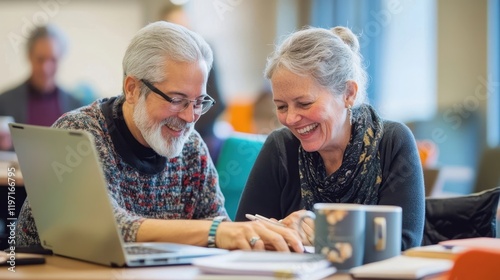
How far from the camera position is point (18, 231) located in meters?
1.90

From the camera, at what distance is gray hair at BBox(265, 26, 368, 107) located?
6.60 feet

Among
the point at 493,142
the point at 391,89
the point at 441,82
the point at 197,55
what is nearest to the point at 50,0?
the point at 391,89

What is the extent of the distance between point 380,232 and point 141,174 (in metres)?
0.85

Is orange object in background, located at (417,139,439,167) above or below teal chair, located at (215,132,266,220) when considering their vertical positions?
below

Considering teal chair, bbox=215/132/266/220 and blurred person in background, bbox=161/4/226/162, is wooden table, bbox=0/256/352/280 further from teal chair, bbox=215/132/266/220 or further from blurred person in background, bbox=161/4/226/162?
blurred person in background, bbox=161/4/226/162

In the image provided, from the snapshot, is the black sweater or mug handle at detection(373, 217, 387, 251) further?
the black sweater

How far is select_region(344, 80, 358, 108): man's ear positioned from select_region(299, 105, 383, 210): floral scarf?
57 mm

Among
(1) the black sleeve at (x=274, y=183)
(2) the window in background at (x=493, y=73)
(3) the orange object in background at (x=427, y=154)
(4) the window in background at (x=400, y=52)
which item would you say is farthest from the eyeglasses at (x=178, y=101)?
(4) the window in background at (x=400, y=52)

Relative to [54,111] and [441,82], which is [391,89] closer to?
[441,82]

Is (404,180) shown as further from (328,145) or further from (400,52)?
(400,52)

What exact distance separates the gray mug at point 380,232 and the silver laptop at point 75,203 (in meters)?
0.29

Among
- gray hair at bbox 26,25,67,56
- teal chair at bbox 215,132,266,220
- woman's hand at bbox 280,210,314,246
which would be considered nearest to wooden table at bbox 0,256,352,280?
woman's hand at bbox 280,210,314,246

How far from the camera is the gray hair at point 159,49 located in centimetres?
196

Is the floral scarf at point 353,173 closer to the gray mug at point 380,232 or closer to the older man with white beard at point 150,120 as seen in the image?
the older man with white beard at point 150,120
